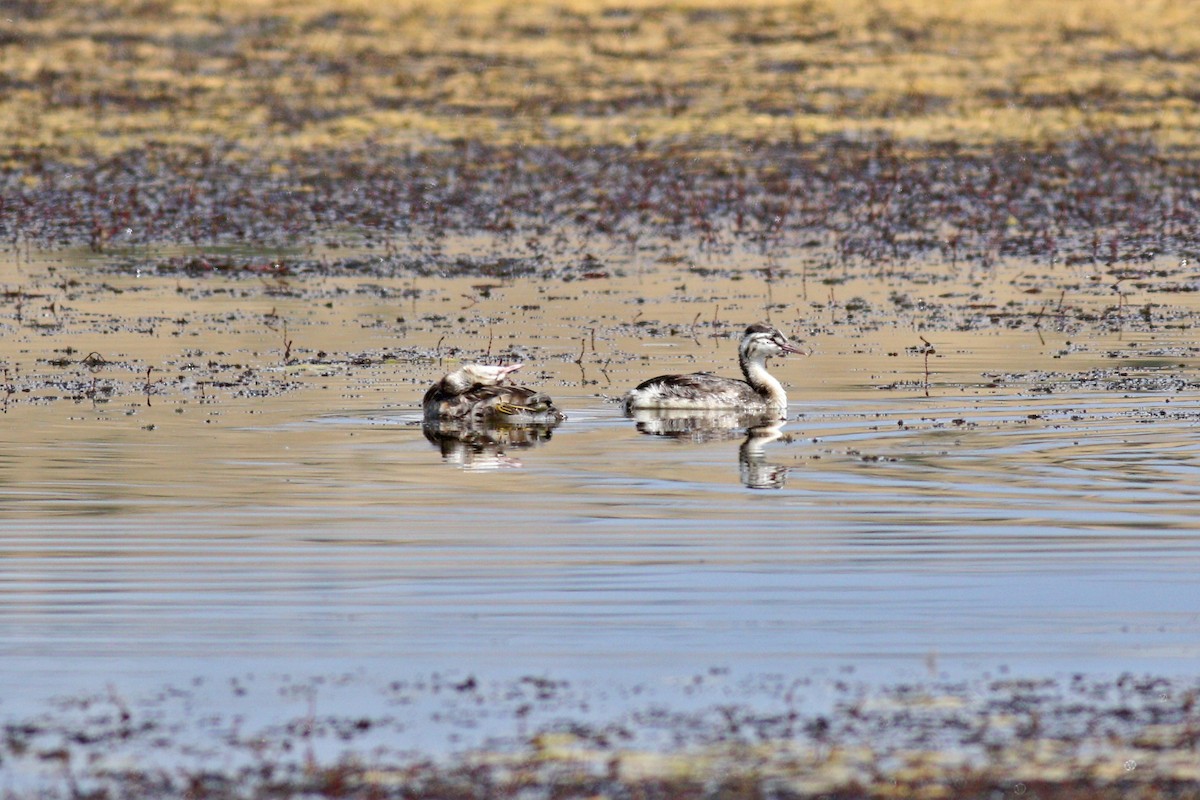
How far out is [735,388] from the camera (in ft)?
59.3

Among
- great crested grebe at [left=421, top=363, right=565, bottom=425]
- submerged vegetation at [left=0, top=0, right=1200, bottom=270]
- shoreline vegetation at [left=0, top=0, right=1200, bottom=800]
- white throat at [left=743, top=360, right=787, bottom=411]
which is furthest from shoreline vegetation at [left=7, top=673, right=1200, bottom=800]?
submerged vegetation at [left=0, top=0, right=1200, bottom=270]

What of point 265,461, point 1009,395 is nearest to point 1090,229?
point 1009,395

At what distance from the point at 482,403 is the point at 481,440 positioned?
0.40 m

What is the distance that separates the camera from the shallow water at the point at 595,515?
9.50 m

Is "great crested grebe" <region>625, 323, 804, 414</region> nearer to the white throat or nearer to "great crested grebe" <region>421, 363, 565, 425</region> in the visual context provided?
the white throat

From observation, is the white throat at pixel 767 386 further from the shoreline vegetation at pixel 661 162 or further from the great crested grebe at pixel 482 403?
the shoreline vegetation at pixel 661 162

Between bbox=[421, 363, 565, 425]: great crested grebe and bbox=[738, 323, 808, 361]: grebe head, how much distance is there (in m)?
2.15

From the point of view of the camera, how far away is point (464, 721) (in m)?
8.30

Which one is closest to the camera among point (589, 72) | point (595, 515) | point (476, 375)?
point (595, 515)

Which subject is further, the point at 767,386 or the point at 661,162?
the point at 661,162

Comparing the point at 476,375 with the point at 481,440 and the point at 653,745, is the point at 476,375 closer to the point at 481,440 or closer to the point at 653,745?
the point at 481,440

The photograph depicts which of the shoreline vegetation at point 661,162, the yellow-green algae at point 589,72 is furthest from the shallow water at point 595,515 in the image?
the yellow-green algae at point 589,72

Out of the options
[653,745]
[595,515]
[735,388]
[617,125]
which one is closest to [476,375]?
[735,388]

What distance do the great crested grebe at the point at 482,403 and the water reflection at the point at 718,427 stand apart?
711mm
